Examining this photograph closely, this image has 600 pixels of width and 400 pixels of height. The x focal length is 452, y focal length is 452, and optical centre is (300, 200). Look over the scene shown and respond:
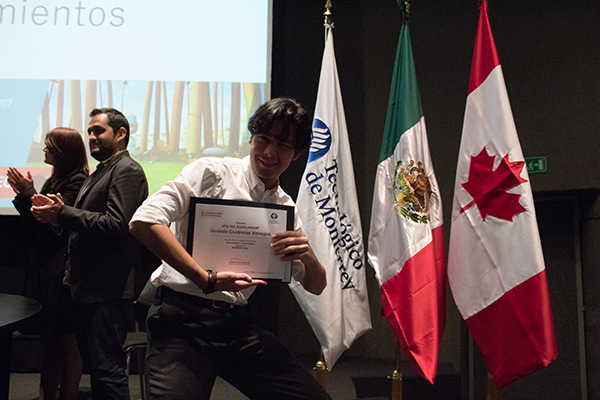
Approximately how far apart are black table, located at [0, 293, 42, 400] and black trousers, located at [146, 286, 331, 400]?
40cm

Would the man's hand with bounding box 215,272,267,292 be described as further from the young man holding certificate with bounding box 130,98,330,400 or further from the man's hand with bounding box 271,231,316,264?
the man's hand with bounding box 271,231,316,264

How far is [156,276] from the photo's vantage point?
1.34 metres

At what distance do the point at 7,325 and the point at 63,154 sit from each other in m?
1.32

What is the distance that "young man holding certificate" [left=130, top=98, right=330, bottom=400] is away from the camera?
3.96 ft

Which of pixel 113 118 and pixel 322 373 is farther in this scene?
pixel 322 373

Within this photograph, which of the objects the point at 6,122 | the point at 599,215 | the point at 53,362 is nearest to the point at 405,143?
the point at 599,215

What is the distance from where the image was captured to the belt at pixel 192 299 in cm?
130

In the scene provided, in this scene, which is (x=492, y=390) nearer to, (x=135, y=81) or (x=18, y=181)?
(x=18, y=181)

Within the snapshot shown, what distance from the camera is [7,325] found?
4.20 ft

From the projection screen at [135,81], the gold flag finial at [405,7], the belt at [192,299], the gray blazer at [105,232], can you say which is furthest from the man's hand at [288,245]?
the gold flag finial at [405,7]

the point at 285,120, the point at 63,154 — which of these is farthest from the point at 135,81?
the point at 285,120

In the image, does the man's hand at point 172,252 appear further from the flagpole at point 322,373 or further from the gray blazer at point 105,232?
the flagpole at point 322,373

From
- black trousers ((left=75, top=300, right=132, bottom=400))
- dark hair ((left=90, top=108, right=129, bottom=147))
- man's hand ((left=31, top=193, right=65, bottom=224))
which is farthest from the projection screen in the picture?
black trousers ((left=75, top=300, right=132, bottom=400))

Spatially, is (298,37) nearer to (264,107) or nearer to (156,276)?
(264,107)
